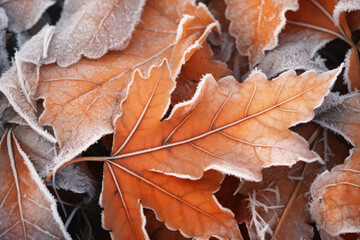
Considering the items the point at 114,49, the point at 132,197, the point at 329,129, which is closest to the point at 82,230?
the point at 132,197

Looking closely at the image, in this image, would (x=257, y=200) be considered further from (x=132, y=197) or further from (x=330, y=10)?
(x=330, y=10)

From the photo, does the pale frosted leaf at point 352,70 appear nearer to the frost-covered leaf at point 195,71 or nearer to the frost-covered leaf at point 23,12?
the frost-covered leaf at point 195,71

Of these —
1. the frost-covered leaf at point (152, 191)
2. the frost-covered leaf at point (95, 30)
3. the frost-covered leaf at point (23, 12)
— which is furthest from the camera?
the frost-covered leaf at point (23, 12)

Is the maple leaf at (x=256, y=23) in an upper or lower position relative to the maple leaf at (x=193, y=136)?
upper

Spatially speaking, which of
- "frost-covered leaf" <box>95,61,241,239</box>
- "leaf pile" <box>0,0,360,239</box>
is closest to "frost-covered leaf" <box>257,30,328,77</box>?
"leaf pile" <box>0,0,360,239</box>

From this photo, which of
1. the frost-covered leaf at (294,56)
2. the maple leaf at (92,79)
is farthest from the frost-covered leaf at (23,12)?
the frost-covered leaf at (294,56)

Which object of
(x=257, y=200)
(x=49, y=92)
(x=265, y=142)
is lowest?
(x=257, y=200)
